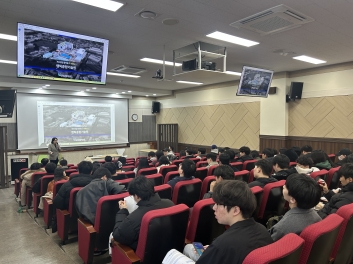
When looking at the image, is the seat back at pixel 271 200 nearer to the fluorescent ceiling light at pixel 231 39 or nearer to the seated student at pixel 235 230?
the seated student at pixel 235 230

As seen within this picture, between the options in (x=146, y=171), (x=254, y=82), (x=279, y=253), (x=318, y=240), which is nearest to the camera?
(x=279, y=253)

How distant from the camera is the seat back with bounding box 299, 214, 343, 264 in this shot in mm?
1457

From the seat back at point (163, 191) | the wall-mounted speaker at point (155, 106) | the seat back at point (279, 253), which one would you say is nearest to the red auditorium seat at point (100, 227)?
the seat back at point (163, 191)

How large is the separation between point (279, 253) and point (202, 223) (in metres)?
1.03

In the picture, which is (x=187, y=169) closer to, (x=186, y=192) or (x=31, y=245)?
(x=186, y=192)

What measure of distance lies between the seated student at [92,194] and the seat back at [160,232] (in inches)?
45.3

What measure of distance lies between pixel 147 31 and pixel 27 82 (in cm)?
618

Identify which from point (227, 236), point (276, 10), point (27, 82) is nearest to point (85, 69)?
point (276, 10)

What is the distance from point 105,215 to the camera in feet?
8.87

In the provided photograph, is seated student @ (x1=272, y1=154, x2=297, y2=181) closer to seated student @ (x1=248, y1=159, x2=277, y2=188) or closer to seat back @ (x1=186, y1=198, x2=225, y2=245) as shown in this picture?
seated student @ (x1=248, y1=159, x2=277, y2=188)

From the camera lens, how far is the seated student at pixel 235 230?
1.28 metres

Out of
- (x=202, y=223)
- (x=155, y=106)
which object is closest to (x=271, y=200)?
(x=202, y=223)

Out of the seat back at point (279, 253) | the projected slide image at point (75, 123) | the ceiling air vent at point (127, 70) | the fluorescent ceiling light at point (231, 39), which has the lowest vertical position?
the seat back at point (279, 253)

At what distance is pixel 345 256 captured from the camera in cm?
201
